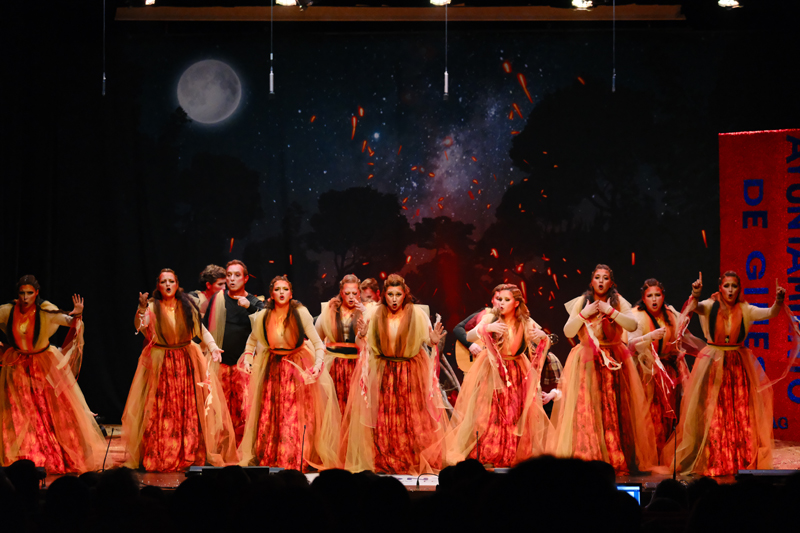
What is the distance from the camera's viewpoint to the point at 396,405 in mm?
6656

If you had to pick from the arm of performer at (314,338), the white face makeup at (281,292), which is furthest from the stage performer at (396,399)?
the white face makeup at (281,292)

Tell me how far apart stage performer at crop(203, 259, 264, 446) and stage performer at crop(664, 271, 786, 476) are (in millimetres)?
3779

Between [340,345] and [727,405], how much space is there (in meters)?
3.25

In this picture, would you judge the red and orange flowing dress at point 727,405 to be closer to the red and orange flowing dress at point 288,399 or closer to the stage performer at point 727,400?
the stage performer at point 727,400

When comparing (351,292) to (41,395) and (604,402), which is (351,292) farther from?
(41,395)

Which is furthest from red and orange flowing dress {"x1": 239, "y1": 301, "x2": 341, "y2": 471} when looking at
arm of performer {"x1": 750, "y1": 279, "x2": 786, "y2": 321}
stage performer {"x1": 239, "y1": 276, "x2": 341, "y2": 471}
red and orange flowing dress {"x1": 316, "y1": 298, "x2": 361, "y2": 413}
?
arm of performer {"x1": 750, "y1": 279, "x2": 786, "y2": 321}

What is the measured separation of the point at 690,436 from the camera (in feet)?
21.9

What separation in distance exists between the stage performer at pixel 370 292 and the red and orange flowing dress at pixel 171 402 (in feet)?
5.26

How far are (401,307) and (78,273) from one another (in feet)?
13.4

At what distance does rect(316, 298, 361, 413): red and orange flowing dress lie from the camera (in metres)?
7.33

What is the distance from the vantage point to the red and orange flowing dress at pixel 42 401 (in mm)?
6582

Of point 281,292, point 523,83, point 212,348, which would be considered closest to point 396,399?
point 281,292

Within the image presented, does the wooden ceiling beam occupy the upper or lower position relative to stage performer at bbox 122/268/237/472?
upper
